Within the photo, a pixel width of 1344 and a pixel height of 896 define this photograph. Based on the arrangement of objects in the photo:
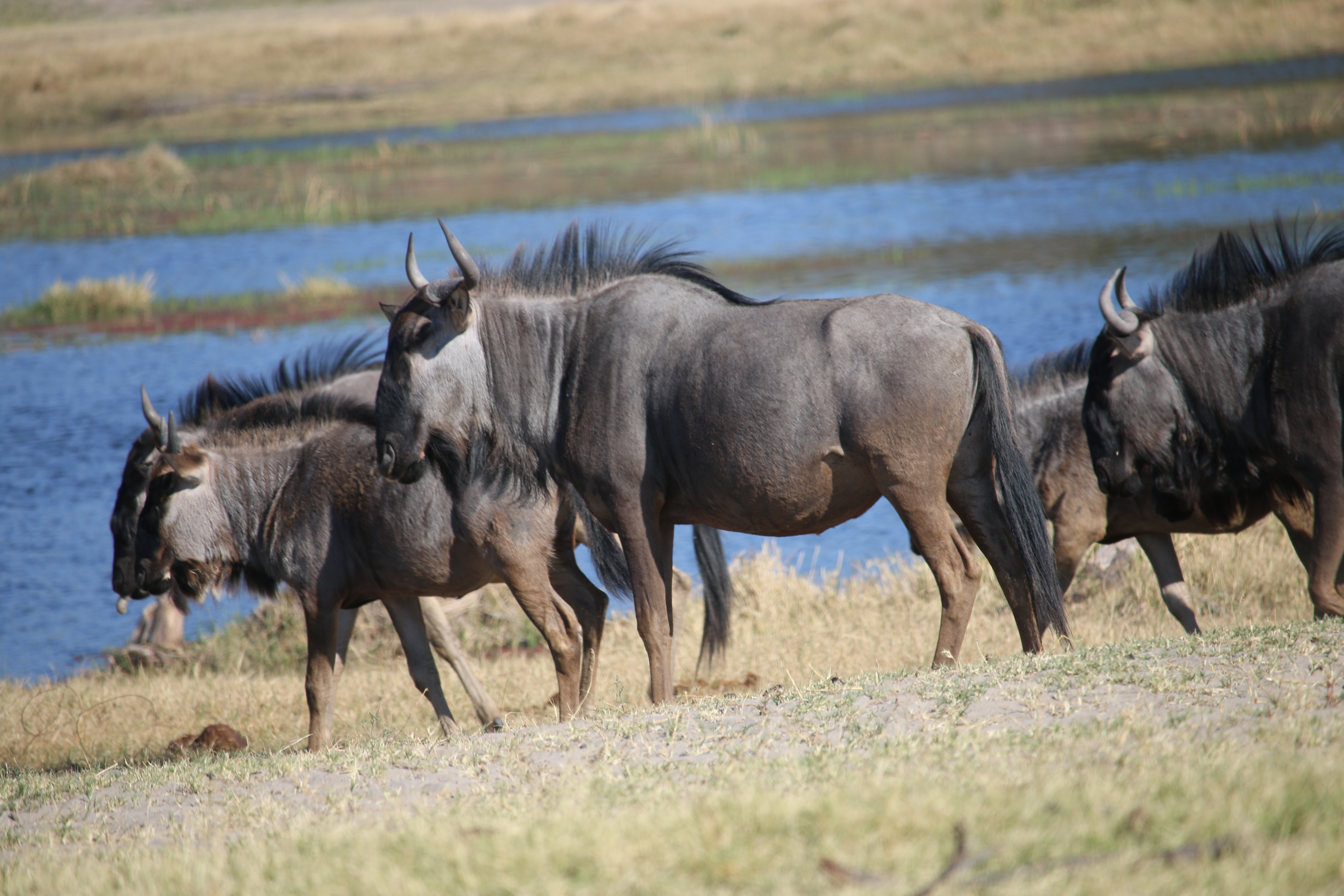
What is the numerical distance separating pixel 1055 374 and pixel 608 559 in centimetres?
317

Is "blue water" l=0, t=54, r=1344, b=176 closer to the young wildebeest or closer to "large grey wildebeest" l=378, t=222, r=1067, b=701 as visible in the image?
the young wildebeest

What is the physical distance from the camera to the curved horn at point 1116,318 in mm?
6844

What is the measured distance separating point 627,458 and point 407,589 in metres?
1.77

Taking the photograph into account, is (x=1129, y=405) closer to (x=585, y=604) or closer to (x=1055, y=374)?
(x=1055, y=374)

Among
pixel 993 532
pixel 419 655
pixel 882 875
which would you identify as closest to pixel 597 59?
pixel 419 655

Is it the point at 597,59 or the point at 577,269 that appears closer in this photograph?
the point at 577,269

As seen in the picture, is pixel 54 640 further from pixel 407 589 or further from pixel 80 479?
pixel 407 589

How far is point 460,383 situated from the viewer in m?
6.48

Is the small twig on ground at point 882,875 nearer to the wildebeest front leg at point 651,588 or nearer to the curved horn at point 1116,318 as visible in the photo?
the wildebeest front leg at point 651,588

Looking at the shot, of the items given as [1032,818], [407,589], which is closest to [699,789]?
[1032,818]

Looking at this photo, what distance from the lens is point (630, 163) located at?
32.6m

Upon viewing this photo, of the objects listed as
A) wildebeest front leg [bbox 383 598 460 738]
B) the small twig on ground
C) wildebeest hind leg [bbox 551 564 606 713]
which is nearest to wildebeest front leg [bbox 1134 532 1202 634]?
wildebeest hind leg [bbox 551 564 606 713]

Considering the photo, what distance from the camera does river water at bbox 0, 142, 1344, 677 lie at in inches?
485

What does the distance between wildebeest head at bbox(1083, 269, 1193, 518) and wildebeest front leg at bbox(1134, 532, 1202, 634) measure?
3.30 feet
